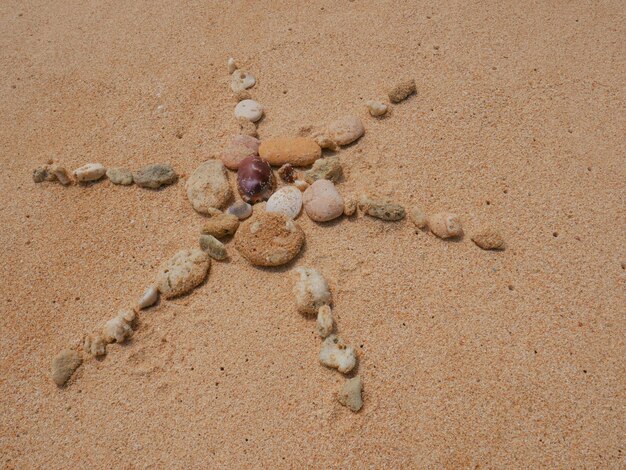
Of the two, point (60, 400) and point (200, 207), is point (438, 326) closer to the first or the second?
point (200, 207)

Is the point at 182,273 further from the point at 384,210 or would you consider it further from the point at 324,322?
the point at 384,210

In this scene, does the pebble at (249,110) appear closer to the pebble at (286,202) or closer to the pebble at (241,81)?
the pebble at (241,81)

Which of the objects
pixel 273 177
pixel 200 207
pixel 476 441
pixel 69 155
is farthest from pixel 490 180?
pixel 69 155

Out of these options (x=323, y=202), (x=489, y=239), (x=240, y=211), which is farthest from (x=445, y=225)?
(x=240, y=211)

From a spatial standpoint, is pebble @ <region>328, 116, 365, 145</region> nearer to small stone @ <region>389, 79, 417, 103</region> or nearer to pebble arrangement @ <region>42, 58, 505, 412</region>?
pebble arrangement @ <region>42, 58, 505, 412</region>

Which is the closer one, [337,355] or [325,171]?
[337,355]

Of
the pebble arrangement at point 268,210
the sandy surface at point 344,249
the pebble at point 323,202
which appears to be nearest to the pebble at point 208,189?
the pebble arrangement at point 268,210

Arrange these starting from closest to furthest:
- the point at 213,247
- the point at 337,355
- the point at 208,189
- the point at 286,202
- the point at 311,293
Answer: the point at 337,355, the point at 311,293, the point at 213,247, the point at 286,202, the point at 208,189
